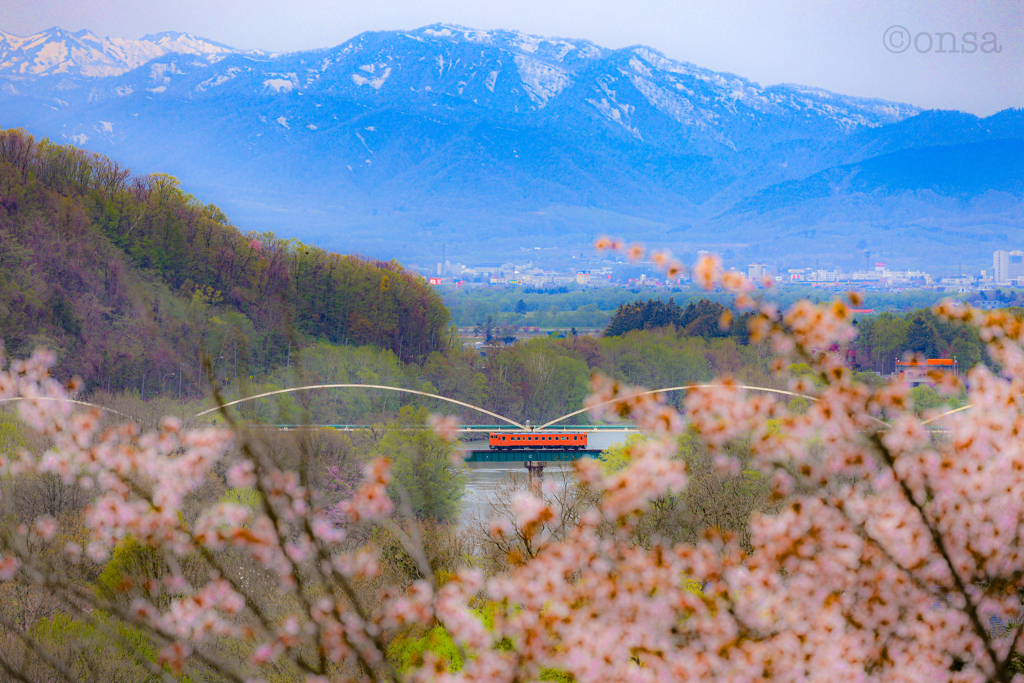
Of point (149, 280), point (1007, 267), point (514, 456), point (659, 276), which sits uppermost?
point (659, 276)

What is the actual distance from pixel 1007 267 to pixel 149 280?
569 feet

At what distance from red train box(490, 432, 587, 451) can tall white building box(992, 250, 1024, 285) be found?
148618 millimetres

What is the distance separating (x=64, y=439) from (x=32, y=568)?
2098mm

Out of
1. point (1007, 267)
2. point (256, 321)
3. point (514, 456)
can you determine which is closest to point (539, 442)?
point (514, 456)

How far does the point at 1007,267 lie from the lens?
178875 millimetres

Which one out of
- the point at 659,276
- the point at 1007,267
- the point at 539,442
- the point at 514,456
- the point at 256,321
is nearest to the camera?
the point at 514,456

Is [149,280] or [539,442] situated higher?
[149,280]

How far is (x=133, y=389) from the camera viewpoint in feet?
168

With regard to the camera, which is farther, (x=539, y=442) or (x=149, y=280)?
(x=149, y=280)

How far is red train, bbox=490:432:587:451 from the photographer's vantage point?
40.3m

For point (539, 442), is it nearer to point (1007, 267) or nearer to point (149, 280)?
point (149, 280)

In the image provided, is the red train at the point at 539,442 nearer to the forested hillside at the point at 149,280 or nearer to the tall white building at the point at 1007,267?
the forested hillside at the point at 149,280

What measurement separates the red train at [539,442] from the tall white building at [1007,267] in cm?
14862

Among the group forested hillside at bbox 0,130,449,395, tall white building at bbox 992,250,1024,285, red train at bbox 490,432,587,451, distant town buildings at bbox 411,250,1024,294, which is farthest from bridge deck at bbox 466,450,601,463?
tall white building at bbox 992,250,1024,285
